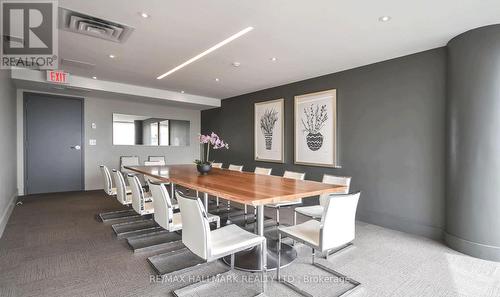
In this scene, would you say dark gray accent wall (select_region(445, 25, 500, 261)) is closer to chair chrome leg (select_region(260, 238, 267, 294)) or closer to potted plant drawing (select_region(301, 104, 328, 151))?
potted plant drawing (select_region(301, 104, 328, 151))

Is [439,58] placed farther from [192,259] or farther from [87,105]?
[87,105]

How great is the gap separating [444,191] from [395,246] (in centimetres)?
103

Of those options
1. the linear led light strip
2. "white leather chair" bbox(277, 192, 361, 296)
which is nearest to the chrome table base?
"white leather chair" bbox(277, 192, 361, 296)

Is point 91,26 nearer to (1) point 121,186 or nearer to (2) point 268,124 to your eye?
(1) point 121,186

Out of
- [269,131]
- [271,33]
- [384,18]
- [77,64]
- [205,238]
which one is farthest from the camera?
[269,131]

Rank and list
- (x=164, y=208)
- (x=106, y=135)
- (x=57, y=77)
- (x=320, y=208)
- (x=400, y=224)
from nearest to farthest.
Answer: (x=164, y=208), (x=320, y=208), (x=400, y=224), (x=57, y=77), (x=106, y=135)

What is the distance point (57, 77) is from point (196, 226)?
4.82 m

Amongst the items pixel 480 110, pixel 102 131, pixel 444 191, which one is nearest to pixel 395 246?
pixel 444 191

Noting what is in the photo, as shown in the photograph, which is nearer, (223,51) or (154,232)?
(154,232)

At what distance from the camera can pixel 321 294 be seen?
6.66 ft

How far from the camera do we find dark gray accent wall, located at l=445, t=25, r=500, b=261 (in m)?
2.74

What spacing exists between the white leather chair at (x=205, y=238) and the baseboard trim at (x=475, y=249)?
2.51m

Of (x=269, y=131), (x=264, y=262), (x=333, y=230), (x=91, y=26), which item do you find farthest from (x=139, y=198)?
(x=269, y=131)

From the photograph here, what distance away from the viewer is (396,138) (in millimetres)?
3736
